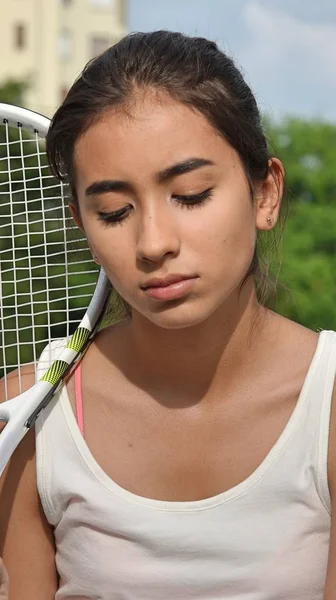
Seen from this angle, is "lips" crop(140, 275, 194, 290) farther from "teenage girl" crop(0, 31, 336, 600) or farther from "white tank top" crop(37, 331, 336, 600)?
"white tank top" crop(37, 331, 336, 600)

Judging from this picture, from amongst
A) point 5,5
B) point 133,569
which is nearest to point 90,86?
point 133,569

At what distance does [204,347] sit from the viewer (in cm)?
245

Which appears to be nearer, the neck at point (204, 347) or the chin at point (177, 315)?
the chin at point (177, 315)

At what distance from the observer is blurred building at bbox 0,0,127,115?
29.1 m

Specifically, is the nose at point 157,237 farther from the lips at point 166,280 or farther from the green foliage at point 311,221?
the green foliage at point 311,221

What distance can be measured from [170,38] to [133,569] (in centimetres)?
107

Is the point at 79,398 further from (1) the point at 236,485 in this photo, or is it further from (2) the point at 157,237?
(2) the point at 157,237

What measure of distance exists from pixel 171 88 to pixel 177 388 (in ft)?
2.09

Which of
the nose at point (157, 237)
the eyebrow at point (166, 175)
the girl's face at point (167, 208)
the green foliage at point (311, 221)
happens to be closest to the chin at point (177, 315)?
the girl's face at point (167, 208)

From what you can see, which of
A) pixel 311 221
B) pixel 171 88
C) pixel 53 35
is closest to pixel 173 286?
pixel 171 88

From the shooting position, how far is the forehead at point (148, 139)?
218 centimetres

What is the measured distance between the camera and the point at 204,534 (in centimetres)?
233

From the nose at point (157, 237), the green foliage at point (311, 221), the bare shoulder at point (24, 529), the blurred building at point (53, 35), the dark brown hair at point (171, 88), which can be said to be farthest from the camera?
the blurred building at point (53, 35)

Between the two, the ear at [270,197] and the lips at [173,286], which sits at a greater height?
the ear at [270,197]
